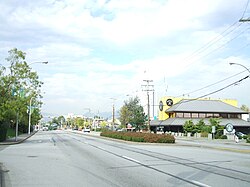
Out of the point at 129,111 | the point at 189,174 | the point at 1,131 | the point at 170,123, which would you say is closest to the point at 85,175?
the point at 189,174

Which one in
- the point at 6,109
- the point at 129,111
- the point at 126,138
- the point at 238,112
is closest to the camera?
the point at 6,109

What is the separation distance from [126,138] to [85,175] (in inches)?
1202

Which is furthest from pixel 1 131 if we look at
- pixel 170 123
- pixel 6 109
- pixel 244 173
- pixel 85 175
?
pixel 170 123

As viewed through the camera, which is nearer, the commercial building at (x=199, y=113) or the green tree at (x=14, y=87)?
the green tree at (x=14, y=87)

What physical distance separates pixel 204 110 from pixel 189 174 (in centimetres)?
7351

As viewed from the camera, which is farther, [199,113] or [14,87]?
[199,113]

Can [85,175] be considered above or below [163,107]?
below

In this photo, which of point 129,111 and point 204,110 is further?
point 129,111

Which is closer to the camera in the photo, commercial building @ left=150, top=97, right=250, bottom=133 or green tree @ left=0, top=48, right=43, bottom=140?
green tree @ left=0, top=48, right=43, bottom=140

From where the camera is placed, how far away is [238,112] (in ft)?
274

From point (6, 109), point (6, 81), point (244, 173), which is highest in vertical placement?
point (6, 81)

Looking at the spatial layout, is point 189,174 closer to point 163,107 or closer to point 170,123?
point 170,123

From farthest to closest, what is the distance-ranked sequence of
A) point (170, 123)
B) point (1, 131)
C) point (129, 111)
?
point (129, 111), point (170, 123), point (1, 131)

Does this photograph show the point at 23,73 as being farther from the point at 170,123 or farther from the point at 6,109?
the point at 170,123
